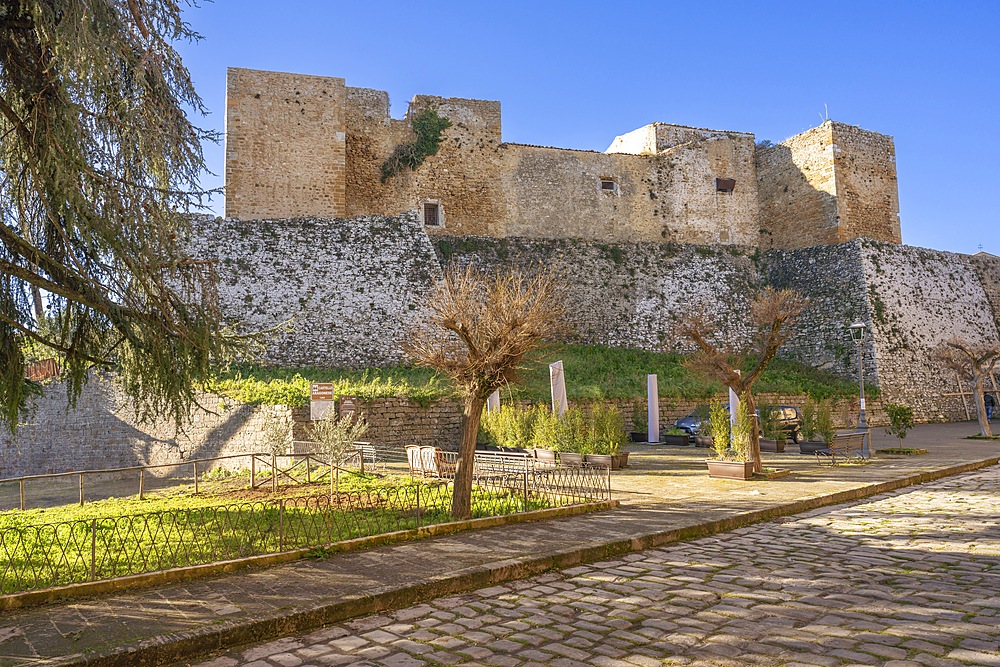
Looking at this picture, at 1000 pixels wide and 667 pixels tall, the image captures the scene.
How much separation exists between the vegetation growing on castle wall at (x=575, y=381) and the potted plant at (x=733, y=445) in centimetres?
377

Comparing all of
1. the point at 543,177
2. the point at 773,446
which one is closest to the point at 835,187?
the point at 543,177

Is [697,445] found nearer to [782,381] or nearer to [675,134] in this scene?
[782,381]

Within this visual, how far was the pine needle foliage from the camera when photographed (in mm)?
5340

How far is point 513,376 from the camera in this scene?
7.91 metres

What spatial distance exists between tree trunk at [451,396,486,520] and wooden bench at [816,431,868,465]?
8.17 meters

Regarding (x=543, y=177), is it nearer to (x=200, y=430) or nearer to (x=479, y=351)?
(x=200, y=430)

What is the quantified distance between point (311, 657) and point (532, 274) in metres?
21.6

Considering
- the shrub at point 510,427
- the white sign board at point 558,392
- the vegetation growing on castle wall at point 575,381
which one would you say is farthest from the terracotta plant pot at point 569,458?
the vegetation growing on castle wall at point 575,381

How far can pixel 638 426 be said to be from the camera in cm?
1902

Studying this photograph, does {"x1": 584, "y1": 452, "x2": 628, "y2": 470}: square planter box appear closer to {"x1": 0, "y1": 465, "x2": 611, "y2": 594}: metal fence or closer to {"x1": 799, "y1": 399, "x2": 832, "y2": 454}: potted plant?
{"x1": 0, "y1": 465, "x2": 611, "y2": 594}: metal fence

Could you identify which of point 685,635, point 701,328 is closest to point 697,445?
point 701,328

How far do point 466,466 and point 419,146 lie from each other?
21.1m

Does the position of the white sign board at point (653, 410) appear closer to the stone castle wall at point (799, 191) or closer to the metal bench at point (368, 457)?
the metal bench at point (368, 457)

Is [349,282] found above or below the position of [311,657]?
above
